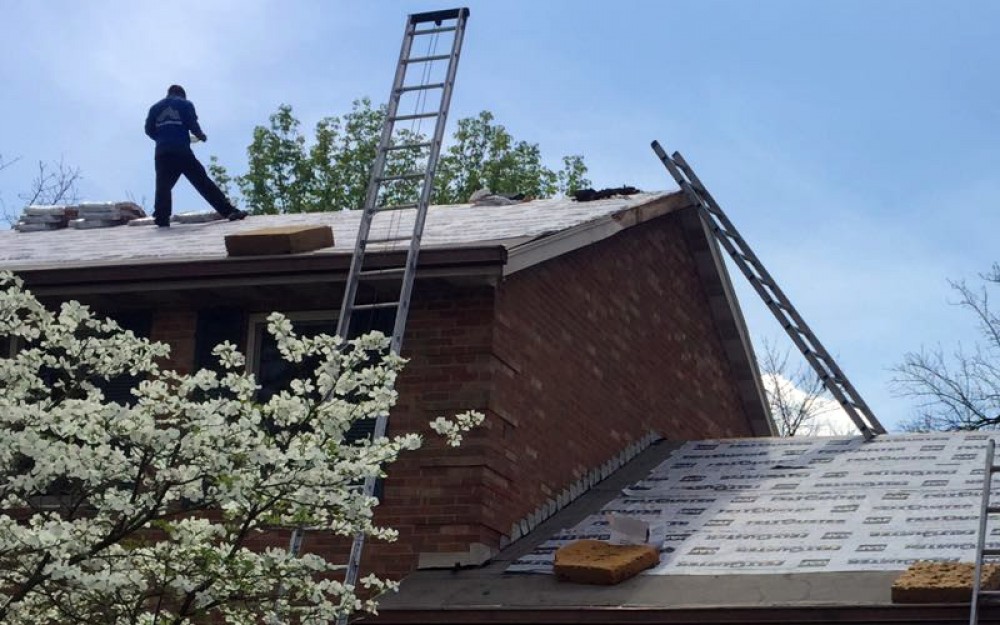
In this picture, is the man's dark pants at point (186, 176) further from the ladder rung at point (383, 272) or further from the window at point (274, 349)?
the ladder rung at point (383, 272)

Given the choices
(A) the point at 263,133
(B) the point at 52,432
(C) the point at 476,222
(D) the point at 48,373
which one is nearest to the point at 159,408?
(B) the point at 52,432

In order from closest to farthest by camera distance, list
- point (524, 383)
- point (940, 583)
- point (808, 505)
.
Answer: point (940, 583) → point (808, 505) → point (524, 383)

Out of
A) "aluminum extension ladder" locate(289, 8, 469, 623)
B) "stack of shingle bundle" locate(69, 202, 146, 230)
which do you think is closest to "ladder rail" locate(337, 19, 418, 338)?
"aluminum extension ladder" locate(289, 8, 469, 623)

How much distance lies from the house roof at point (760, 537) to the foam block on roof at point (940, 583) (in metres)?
0.08

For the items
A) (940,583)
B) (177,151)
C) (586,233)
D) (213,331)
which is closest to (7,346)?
(213,331)

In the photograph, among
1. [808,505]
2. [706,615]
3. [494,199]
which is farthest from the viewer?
[494,199]

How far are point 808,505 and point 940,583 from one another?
285 cm

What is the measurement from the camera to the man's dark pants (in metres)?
17.1

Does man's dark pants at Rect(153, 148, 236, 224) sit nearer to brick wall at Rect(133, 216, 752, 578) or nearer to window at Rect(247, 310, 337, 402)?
brick wall at Rect(133, 216, 752, 578)

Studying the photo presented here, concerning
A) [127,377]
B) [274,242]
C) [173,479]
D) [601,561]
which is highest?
[274,242]

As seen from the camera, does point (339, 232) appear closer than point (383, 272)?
No

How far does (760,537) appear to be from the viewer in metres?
11.4

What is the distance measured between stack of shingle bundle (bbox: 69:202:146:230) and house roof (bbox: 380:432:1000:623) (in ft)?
22.9

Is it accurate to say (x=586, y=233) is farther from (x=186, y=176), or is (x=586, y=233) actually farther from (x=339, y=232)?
(x=186, y=176)
